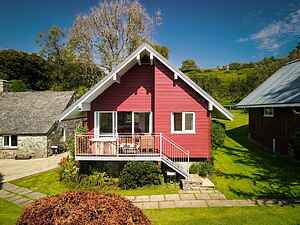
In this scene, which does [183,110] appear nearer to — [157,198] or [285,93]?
[157,198]

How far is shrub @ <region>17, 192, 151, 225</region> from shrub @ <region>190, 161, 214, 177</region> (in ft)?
35.7

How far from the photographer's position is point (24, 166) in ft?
71.9

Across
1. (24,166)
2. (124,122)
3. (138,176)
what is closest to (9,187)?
(24,166)

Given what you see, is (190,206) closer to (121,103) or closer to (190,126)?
(190,126)

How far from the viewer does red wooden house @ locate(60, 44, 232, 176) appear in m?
15.6

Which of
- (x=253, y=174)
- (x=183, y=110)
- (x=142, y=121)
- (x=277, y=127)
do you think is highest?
(x=183, y=110)

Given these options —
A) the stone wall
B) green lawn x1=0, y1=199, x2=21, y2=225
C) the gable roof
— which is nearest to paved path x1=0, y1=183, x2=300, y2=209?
green lawn x1=0, y1=199, x2=21, y2=225

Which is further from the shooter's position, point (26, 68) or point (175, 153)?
point (26, 68)

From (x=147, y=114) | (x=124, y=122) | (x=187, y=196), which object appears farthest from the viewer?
(x=124, y=122)

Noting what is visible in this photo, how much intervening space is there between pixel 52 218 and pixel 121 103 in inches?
496

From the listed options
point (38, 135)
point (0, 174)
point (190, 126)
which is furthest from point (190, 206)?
point (38, 135)

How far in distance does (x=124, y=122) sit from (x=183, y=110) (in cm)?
418

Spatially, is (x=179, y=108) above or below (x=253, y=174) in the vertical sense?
above

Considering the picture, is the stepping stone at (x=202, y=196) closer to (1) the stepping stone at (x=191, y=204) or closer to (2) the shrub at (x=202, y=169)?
(1) the stepping stone at (x=191, y=204)
